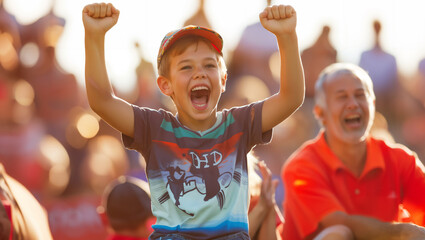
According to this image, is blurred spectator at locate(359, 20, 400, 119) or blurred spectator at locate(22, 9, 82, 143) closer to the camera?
blurred spectator at locate(22, 9, 82, 143)

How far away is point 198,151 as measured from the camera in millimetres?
2641

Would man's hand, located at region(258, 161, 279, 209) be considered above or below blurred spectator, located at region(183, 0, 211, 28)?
below

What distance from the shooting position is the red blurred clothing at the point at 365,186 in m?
3.77

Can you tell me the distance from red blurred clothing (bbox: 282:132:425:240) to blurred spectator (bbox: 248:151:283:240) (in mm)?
482

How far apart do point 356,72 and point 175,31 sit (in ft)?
5.39

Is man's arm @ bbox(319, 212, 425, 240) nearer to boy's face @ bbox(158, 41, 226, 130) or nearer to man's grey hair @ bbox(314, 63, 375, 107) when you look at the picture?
man's grey hair @ bbox(314, 63, 375, 107)

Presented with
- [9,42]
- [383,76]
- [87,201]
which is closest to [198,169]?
[87,201]

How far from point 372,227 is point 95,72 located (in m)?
1.76

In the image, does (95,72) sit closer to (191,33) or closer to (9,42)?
(191,33)

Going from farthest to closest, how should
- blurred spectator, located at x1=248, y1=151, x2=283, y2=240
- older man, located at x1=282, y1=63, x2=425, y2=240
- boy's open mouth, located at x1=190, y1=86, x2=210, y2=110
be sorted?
1. older man, located at x1=282, y1=63, x2=425, y2=240
2. blurred spectator, located at x1=248, y1=151, x2=283, y2=240
3. boy's open mouth, located at x1=190, y1=86, x2=210, y2=110

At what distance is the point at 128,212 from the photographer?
12.8 feet

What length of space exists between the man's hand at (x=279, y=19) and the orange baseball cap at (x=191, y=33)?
248 millimetres

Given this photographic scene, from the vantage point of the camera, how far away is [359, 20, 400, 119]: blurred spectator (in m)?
7.47

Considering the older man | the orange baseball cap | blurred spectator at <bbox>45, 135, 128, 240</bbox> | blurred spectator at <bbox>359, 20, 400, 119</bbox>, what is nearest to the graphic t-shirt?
the orange baseball cap
